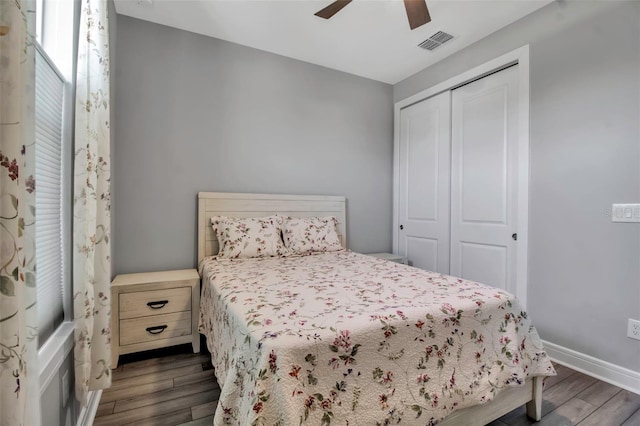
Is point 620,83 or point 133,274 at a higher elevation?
point 620,83

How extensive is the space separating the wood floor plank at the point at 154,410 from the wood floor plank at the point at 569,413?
5.93 feet

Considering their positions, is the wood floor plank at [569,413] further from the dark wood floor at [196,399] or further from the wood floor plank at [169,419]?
the wood floor plank at [169,419]

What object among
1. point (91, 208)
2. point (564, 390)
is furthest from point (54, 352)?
point (564, 390)

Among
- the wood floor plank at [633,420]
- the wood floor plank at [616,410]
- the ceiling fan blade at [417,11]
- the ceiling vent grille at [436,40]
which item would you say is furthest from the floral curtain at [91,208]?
the wood floor plank at [633,420]

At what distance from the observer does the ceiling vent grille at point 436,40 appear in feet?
9.03

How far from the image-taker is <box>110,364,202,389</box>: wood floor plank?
1918 millimetres

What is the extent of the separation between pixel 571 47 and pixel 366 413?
2.75 m

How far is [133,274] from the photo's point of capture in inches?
95.5

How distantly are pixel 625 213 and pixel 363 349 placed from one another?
78.4 inches

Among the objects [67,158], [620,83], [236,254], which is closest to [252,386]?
[67,158]

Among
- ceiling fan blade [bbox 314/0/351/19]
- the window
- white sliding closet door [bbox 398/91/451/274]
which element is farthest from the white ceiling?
the window

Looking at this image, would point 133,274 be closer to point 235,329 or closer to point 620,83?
point 235,329

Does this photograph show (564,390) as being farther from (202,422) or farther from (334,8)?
(334,8)

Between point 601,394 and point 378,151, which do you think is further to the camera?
point 378,151
